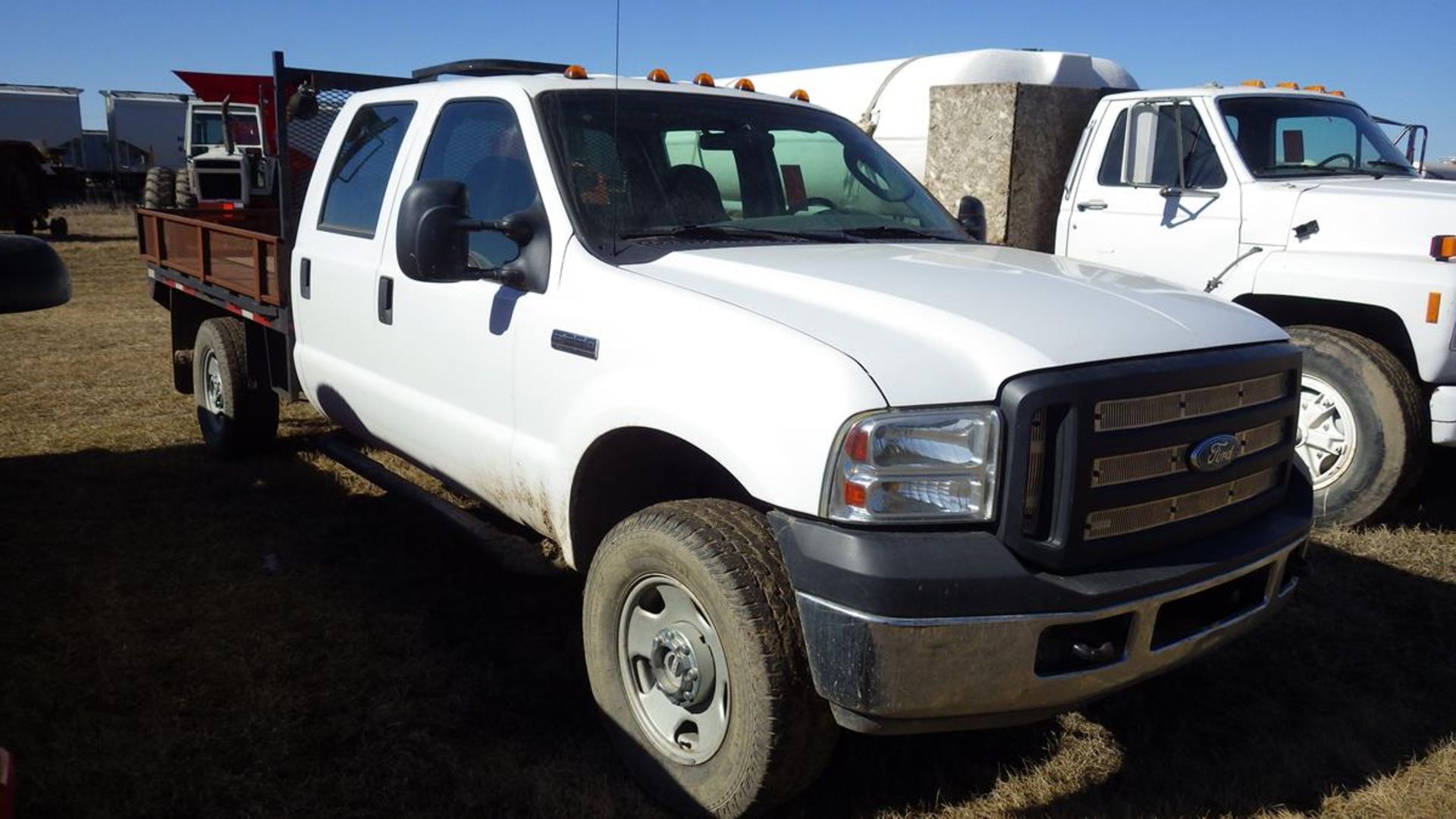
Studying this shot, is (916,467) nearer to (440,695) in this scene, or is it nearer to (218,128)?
(440,695)

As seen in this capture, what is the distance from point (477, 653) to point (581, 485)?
3.37 ft

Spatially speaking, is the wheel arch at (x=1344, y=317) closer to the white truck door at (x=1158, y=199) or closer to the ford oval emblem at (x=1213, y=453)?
the white truck door at (x=1158, y=199)

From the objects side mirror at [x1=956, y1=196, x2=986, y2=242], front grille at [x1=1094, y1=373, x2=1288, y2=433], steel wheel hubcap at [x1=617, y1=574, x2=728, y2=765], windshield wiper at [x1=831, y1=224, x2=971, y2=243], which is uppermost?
side mirror at [x1=956, y1=196, x2=986, y2=242]

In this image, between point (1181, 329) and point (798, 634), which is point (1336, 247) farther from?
point (798, 634)

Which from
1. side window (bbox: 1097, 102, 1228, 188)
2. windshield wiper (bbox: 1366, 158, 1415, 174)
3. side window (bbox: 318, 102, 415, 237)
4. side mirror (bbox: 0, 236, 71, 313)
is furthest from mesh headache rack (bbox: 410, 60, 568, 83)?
windshield wiper (bbox: 1366, 158, 1415, 174)

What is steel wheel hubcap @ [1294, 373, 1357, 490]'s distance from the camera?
5.30m

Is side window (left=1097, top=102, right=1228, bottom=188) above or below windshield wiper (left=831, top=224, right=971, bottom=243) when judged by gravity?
above

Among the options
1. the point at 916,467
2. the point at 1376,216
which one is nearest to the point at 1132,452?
the point at 916,467

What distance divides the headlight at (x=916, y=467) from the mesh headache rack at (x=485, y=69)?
110 inches

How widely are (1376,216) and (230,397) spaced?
19.2ft

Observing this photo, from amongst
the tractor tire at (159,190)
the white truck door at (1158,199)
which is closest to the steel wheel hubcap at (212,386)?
the white truck door at (1158,199)

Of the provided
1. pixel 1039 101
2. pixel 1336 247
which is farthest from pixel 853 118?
pixel 1336 247

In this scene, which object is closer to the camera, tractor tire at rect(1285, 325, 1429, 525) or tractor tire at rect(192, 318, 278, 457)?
tractor tire at rect(1285, 325, 1429, 525)

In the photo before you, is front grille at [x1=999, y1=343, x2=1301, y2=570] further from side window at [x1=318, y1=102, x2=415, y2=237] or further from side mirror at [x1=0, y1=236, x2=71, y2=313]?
side window at [x1=318, y1=102, x2=415, y2=237]
